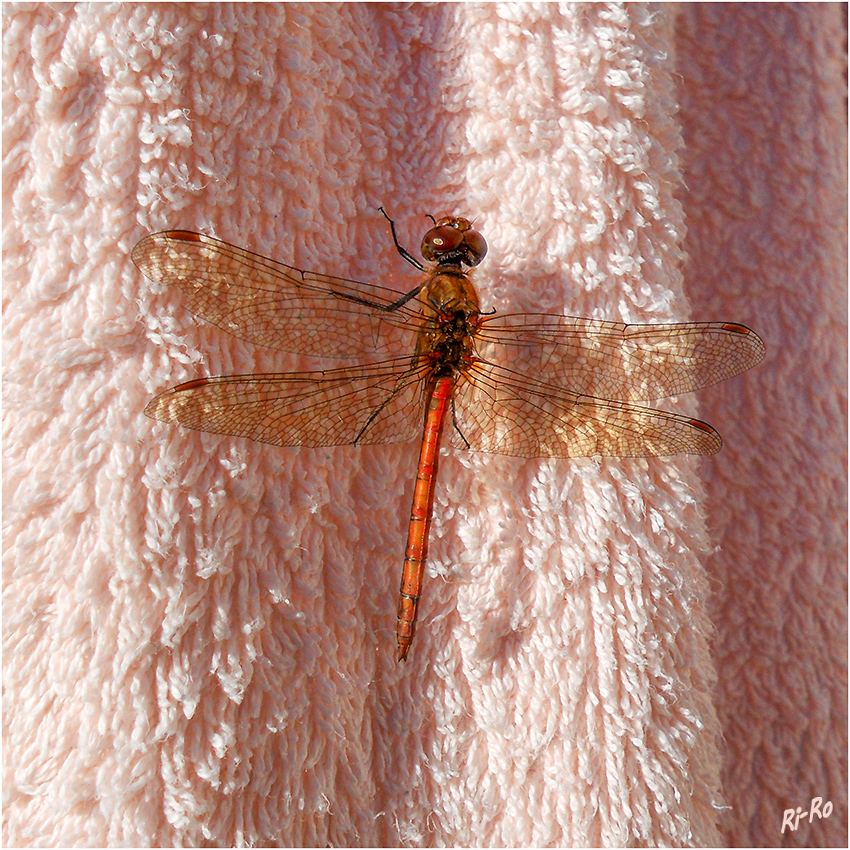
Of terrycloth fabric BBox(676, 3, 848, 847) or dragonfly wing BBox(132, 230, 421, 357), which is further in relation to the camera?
terrycloth fabric BBox(676, 3, 848, 847)

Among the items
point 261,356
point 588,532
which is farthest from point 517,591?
point 261,356

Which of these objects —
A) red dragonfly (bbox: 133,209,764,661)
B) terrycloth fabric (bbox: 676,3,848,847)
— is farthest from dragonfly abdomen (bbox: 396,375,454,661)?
terrycloth fabric (bbox: 676,3,848,847)

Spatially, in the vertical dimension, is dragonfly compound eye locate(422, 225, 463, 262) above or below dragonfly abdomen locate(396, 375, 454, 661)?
above

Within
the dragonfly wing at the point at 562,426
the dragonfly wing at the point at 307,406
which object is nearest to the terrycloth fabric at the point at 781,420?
the dragonfly wing at the point at 562,426

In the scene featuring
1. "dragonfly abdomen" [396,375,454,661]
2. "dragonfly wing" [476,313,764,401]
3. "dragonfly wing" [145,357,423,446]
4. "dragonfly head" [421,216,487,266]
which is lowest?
"dragonfly abdomen" [396,375,454,661]

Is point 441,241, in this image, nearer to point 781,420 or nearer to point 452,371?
point 452,371

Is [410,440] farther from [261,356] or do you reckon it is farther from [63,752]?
[63,752]

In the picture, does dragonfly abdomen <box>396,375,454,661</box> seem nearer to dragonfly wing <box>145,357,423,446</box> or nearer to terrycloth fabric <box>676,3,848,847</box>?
dragonfly wing <box>145,357,423,446</box>

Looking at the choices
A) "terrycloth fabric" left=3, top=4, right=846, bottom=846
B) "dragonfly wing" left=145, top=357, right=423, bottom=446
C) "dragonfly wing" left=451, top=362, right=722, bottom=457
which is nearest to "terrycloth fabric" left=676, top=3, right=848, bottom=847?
"terrycloth fabric" left=3, top=4, right=846, bottom=846
